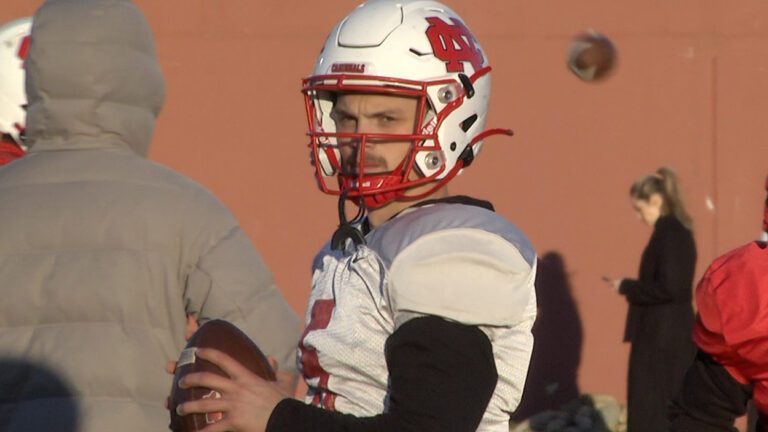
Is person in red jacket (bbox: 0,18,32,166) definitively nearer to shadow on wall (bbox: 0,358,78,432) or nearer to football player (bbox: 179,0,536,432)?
shadow on wall (bbox: 0,358,78,432)

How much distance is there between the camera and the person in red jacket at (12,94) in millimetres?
4980

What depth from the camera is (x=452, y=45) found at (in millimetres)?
3041

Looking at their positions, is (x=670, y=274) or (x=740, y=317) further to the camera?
(x=670, y=274)

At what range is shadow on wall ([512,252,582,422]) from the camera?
385 inches

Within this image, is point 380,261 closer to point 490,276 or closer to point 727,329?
point 490,276

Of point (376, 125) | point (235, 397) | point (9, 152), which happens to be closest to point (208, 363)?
point (235, 397)

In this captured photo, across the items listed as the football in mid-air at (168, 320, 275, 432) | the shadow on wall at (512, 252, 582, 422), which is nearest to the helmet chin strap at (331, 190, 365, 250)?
the football in mid-air at (168, 320, 275, 432)

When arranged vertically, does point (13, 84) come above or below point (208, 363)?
above

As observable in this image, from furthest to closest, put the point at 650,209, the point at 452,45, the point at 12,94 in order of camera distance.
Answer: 1. the point at 650,209
2. the point at 12,94
3. the point at 452,45

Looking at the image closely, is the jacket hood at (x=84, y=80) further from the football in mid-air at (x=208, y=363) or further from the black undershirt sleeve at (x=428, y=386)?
the black undershirt sleeve at (x=428, y=386)

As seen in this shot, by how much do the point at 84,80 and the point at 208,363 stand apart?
4.67ft

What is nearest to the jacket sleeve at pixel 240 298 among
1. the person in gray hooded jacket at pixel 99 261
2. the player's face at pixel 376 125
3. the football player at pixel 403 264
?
the person in gray hooded jacket at pixel 99 261

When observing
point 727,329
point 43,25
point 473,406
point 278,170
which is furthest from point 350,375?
point 278,170

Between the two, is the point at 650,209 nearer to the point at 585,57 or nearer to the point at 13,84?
the point at 585,57
